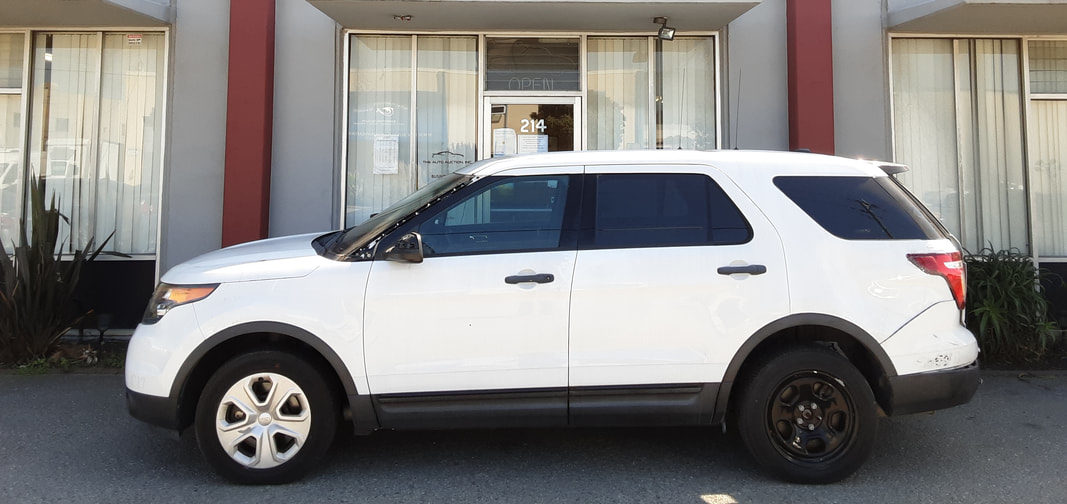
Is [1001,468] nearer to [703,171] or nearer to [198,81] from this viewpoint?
[703,171]

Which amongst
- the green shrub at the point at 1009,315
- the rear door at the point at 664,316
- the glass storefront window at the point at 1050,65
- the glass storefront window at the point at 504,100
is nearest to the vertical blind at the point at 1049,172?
the glass storefront window at the point at 1050,65

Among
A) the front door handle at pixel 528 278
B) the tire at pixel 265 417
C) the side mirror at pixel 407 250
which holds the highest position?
the side mirror at pixel 407 250

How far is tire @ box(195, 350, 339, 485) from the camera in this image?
155 inches

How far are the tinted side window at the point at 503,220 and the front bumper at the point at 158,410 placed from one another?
1.59 meters

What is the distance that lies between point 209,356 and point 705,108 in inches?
237

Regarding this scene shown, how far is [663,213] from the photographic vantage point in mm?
4152

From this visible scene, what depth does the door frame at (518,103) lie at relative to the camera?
8.16m

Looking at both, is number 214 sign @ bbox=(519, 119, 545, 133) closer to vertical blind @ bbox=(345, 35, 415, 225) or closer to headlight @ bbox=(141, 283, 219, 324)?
vertical blind @ bbox=(345, 35, 415, 225)

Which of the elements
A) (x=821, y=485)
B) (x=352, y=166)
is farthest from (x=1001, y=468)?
(x=352, y=166)

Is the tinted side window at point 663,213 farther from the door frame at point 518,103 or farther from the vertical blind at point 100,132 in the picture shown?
the vertical blind at point 100,132

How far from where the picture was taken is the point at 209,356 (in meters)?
4.07

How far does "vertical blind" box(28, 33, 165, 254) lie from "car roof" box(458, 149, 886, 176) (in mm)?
5379

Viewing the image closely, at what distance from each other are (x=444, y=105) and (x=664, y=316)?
16.4ft

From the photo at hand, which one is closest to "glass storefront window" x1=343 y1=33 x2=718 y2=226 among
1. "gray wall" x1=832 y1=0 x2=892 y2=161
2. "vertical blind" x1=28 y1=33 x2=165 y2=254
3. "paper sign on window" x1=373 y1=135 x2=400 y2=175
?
"paper sign on window" x1=373 y1=135 x2=400 y2=175
